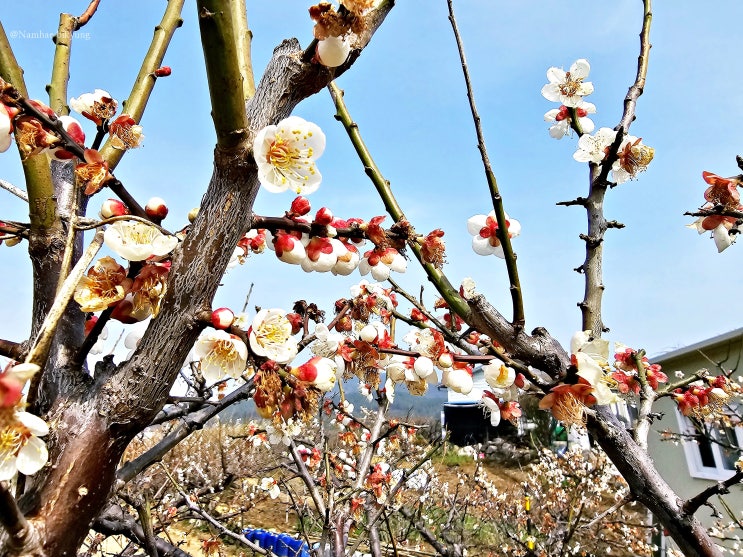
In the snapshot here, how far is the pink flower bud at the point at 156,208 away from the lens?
0.89 meters

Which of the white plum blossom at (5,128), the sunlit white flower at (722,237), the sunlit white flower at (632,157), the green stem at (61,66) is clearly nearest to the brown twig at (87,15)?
the green stem at (61,66)

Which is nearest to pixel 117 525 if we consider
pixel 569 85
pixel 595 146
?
pixel 595 146

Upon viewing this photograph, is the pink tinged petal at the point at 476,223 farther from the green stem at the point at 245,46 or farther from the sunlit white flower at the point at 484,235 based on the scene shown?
the green stem at the point at 245,46

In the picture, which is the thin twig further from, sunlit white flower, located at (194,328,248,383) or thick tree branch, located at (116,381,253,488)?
thick tree branch, located at (116,381,253,488)

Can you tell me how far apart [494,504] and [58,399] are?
9.34m

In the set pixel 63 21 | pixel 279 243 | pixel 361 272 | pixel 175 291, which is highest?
pixel 63 21

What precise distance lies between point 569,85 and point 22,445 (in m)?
2.49

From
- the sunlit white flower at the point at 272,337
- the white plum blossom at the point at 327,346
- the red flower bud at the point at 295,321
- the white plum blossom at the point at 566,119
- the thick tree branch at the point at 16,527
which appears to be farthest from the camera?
the white plum blossom at the point at 566,119

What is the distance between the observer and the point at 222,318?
2.47 ft

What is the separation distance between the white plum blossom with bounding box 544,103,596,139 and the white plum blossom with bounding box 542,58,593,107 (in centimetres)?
4

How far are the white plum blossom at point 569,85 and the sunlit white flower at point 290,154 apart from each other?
5.76ft

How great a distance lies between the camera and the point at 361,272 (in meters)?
1.44

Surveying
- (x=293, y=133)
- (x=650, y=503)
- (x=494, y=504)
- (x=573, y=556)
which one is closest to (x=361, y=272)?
(x=293, y=133)

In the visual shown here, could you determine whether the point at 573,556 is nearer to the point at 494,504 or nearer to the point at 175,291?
the point at 494,504
